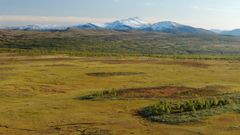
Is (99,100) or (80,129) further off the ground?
(99,100)

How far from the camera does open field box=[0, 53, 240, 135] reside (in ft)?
121

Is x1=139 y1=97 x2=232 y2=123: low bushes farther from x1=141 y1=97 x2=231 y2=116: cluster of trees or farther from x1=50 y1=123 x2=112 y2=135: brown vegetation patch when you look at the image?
x1=50 y1=123 x2=112 y2=135: brown vegetation patch

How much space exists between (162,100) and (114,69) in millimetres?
36043

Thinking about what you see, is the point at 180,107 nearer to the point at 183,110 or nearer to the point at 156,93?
the point at 183,110

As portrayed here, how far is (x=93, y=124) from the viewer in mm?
38656

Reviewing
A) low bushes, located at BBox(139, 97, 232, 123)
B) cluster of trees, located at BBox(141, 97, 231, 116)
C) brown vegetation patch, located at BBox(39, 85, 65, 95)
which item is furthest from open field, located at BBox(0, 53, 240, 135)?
cluster of trees, located at BBox(141, 97, 231, 116)

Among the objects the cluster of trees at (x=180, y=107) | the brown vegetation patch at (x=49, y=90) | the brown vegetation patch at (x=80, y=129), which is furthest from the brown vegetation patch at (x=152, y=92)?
the brown vegetation patch at (x=80, y=129)

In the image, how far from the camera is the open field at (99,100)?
37.0 metres

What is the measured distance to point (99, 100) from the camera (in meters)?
50.9

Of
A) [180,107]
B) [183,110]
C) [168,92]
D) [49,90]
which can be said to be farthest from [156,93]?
[49,90]

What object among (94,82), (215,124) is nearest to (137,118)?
(215,124)

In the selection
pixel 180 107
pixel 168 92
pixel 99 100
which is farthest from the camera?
pixel 168 92

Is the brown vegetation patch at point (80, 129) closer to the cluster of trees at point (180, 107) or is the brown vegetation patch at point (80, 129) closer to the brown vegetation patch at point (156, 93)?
the cluster of trees at point (180, 107)

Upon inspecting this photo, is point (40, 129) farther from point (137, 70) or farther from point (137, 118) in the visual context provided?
point (137, 70)
